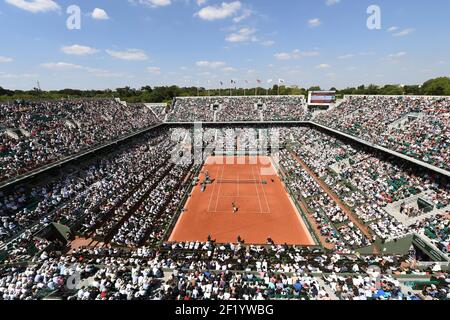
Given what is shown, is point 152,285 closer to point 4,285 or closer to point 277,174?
point 4,285

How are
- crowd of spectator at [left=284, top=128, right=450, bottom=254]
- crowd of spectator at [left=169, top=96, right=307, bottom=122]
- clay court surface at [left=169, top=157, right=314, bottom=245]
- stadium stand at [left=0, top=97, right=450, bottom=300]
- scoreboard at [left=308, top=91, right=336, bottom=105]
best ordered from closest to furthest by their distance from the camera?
stadium stand at [left=0, top=97, right=450, bottom=300] → crowd of spectator at [left=284, top=128, right=450, bottom=254] → clay court surface at [left=169, top=157, right=314, bottom=245] → crowd of spectator at [left=169, top=96, right=307, bottom=122] → scoreboard at [left=308, top=91, right=336, bottom=105]

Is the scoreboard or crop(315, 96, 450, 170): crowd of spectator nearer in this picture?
crop(315, 96, 450, 170): crowd of spectator

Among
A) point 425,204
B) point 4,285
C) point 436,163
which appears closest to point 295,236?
point 425,204

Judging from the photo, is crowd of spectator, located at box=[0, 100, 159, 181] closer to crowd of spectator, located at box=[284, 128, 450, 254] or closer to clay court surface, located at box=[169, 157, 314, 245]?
clay court surface, located at box=[169, 157, 314, 245]

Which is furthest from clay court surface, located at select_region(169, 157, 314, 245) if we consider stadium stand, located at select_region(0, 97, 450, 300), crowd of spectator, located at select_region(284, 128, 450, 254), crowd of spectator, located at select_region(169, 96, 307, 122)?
crowd of spectator, located at select_region(169, 96, 307, 122)

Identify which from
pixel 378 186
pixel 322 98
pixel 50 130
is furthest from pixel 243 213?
pixel 322 98

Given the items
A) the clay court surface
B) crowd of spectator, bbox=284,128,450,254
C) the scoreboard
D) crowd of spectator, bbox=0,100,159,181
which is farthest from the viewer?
the scoreboard
